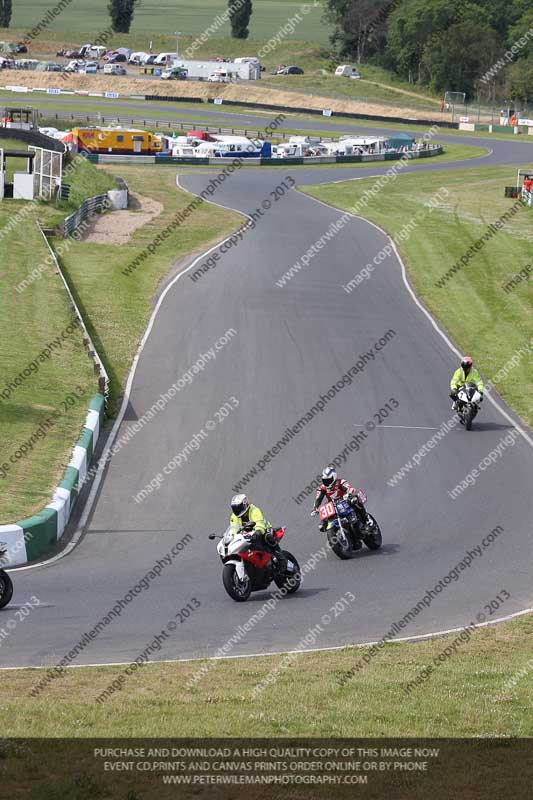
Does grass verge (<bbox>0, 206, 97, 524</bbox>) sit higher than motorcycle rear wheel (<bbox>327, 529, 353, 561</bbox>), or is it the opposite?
motorcycle rear wheel (<bbox>327, 529, 353, 561</bbox>)

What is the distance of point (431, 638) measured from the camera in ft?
51.8

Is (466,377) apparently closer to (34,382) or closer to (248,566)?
(34,382)

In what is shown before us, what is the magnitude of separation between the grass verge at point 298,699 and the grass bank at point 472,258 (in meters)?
16.2

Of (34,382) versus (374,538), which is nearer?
(374,538)

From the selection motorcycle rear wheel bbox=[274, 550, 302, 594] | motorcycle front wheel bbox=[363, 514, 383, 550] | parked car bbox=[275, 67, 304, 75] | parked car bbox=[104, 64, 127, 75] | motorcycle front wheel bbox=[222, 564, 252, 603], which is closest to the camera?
motorcycle front wheel bbox=[222, 564, 252, 603]

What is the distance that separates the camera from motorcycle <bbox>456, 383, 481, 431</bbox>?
28188 mm

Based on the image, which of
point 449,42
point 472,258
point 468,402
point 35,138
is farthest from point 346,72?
point 468,402

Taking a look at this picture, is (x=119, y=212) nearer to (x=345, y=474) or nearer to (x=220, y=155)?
(x=220, y=155)

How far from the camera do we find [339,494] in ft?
64.3

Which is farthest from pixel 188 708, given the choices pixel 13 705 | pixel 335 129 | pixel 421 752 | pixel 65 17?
pixel 65 17

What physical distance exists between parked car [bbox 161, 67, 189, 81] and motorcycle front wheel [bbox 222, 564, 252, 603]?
132189 millimetres

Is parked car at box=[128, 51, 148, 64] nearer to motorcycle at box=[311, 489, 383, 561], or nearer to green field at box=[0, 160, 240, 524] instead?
green field at box=[0, 160, 240, 524]

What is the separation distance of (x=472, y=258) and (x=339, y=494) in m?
33.6

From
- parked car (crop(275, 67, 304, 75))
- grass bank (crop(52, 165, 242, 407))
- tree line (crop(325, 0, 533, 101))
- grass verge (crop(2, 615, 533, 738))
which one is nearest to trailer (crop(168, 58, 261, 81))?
parked car (crop(275, 67, 304, 75))
